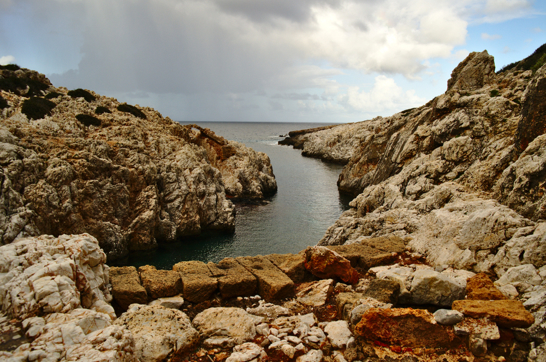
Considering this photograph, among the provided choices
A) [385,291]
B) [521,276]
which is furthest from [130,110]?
[521,276]

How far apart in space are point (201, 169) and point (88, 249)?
3346 cm

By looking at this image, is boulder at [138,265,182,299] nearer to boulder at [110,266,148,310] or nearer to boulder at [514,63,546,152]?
boulder at [110,266,148,310]

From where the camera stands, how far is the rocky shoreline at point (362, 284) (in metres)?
7.47

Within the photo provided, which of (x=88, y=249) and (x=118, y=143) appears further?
(x=118, y=143)

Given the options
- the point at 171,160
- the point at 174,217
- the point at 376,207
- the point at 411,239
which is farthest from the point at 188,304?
the point at 171,160

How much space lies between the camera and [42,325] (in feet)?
21.7

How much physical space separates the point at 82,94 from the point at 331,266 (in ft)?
151

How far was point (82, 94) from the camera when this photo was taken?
44125 millimetres

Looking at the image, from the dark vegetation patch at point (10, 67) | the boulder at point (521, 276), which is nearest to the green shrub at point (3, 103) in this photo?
the dark vegetation patch at point (10, 67)

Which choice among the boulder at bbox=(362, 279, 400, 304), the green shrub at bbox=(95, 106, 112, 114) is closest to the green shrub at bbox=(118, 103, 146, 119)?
the green shrub at bbox=(95, 106, 112, 114)

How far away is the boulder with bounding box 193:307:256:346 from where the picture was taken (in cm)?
911

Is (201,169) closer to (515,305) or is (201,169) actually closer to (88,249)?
(88,249)

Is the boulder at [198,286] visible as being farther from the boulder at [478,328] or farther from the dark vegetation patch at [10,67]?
the dark vegetation patch at [10,67]

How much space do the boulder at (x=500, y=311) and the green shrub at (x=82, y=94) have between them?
49.8 meters
